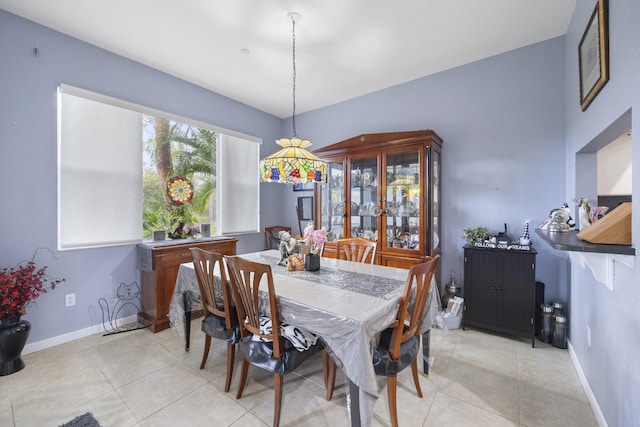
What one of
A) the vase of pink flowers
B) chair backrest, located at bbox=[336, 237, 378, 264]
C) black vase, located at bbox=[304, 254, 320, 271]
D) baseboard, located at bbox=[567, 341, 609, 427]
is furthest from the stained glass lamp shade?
baseboard, located at bbox=[567, 341, 609, 427]

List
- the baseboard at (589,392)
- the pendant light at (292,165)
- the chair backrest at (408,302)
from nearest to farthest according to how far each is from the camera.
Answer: the chair backrest at (408,302) < the baseboard at (589,392) < the pendant light at (292,165)

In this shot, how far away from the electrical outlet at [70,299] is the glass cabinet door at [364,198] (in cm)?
290

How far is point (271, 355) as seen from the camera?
148 cm

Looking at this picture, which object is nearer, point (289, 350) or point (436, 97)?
point (289, 350)

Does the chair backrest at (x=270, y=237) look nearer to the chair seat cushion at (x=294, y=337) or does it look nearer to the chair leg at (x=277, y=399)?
the chair seat cushion at (x=294, y=337)

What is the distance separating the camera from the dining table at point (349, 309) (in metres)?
1.20

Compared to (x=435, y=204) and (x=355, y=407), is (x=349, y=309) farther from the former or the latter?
(x=435, y=204)

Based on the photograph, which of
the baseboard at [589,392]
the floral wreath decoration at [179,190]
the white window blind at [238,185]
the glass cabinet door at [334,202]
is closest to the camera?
the baseboard at [589,392]

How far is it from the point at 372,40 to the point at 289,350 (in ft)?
8.77

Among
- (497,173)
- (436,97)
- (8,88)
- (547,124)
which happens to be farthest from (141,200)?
(547,124)

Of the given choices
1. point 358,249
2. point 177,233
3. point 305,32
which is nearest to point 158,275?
point 177,233

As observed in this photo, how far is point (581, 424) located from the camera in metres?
1.52

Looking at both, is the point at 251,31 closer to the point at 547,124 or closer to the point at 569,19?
the point at 569,19

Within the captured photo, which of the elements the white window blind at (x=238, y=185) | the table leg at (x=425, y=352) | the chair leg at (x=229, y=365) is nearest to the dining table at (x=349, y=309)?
the table leg at (x=425, y=352)
